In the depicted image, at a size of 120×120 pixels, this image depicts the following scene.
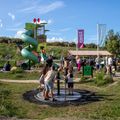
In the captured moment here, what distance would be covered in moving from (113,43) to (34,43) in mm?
27561

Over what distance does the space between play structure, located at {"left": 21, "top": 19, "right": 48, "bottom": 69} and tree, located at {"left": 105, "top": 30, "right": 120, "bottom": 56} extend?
25974mm

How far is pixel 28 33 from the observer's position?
1404 inches

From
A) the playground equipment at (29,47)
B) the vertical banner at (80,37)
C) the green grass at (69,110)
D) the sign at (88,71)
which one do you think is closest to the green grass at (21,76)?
the sign at (88,71)

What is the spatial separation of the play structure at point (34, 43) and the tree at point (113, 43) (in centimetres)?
2597

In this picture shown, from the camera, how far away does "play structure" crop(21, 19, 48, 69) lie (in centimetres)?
3466

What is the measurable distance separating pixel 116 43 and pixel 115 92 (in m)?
43.5

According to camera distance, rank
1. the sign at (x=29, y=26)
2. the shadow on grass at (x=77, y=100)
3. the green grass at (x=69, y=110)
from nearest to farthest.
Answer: the green grass at (x=69, y=110), the shadow on grass at (x=77, y=100), the sign at (x=29, y=26)

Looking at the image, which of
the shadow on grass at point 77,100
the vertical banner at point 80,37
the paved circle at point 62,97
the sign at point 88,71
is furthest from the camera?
the vertical banner at point 80,37

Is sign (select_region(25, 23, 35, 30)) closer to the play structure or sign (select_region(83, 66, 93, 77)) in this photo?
the play structure

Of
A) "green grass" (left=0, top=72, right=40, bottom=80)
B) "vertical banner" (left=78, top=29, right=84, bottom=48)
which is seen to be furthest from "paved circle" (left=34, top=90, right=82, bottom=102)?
"vertical banner" (left=78, top=29, right=84, bottom=48)

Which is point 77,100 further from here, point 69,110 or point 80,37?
point 80,37

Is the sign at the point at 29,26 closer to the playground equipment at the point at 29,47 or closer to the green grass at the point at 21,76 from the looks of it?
the playground equipment at the point at 29,47

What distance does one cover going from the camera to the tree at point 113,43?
6006cm

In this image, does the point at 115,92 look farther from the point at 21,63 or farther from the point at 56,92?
the point at 21,63
